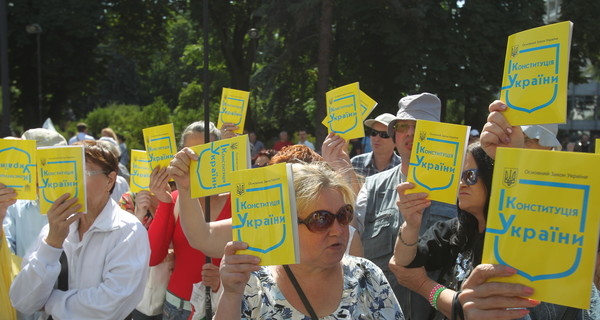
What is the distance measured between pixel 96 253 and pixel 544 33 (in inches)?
91.6

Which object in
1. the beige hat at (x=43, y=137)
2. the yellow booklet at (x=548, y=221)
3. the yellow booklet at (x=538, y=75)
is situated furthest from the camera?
the beige hat at (x=43, y=137)

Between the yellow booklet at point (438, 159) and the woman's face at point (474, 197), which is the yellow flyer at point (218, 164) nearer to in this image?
the yellow booklet at point (438, 159)

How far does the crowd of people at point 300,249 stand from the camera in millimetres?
2250

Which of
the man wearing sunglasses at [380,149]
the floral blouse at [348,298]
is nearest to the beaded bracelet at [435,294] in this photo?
the floral blouse at [348,298]

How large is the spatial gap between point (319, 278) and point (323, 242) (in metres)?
0.17

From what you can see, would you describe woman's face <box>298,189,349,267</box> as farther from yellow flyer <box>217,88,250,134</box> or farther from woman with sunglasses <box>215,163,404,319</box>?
yellow flyer <box>217,88,250,134</box>

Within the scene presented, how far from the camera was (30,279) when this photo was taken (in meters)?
2.93

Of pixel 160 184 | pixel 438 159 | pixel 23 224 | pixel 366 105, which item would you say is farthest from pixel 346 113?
pixel 23 224

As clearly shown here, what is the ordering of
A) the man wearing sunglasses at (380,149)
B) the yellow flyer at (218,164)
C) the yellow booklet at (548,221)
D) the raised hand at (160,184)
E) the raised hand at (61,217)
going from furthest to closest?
the man wearing sunglasses at (380,149) → the raised hand at (160,184) → the raised hand at (61,217) → the yellow flyer at (218,164) → the yellow booklet at (548,221)

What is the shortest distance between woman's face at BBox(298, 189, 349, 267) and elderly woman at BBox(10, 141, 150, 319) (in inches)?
46.3

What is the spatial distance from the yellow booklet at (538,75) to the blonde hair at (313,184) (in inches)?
27.9

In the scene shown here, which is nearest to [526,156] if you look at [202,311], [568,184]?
[568,184]

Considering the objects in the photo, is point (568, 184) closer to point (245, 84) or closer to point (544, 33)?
point (544, 33)

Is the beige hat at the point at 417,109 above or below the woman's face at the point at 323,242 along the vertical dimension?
above
